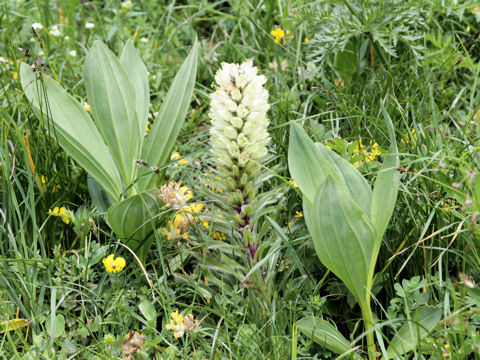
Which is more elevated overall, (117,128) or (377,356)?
(117,128)

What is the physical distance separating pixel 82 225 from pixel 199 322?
63 cm

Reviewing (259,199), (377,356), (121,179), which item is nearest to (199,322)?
(259,199)

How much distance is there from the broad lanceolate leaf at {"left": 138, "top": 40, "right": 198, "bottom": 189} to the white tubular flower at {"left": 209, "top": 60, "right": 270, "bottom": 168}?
0.42 m

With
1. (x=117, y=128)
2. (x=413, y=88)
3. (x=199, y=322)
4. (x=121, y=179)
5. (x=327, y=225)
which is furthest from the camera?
(x=413, y=88)

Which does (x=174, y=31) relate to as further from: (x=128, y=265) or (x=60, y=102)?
(x=128, y=265)

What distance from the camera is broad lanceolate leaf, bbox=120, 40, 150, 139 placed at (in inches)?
87.4

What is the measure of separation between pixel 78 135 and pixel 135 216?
0.37 meters

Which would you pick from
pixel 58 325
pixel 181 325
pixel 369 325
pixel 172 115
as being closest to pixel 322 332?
pixel 369 325

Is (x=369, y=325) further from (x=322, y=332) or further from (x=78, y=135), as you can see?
(x=78, y=135)

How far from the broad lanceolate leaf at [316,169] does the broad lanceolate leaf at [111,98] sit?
2.29 ft

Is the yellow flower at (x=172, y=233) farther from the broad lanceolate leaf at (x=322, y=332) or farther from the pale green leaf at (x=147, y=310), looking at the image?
the broad lanceolate leaf at (x=322, y=332)

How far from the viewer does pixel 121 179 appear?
223 cm

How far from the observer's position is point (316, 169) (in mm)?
1656

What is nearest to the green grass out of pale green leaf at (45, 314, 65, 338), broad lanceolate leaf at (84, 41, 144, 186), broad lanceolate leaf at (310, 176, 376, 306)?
pale green leaf at (45, 314, 65, 338)
